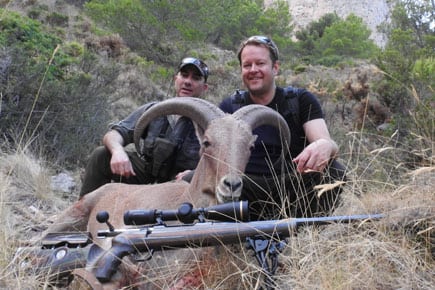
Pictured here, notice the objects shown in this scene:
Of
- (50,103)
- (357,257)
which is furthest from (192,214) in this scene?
(50,103)

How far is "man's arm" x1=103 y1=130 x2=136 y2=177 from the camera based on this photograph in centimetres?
499

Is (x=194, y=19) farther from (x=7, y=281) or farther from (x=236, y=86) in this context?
(x=7, y=281)

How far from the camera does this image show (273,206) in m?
4.43

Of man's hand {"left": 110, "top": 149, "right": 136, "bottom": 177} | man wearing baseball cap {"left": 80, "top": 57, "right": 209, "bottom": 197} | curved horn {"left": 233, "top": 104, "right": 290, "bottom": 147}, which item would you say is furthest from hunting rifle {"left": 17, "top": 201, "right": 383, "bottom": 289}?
man wearing baseball cap {"left": 80, "top": 57, "right": 209, "bottom": 197}

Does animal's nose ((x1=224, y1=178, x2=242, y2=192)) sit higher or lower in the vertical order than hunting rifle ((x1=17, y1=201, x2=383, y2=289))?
higher

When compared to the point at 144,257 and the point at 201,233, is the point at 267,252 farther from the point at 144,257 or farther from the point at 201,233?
the point at 144,257

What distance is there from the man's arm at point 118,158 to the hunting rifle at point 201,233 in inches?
70.8

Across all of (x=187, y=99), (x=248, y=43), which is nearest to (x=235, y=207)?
(x=187, y=99)

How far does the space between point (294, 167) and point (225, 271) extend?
1.46m

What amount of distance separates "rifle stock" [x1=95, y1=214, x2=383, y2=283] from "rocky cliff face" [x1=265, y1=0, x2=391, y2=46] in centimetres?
3605

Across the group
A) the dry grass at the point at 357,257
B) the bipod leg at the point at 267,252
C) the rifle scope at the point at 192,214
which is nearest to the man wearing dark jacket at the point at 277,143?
the dry grass at the point at 357,257

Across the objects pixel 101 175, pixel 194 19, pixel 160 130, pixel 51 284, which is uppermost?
pixel 194 19

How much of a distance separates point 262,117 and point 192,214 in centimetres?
160

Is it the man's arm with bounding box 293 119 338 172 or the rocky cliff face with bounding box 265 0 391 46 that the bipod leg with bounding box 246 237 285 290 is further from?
the rocky cliff face with bounding box 265 0 391 46
